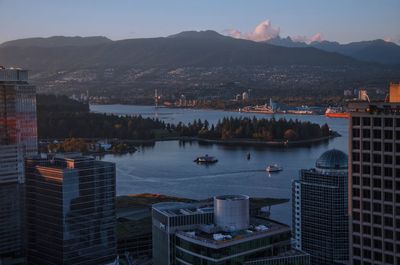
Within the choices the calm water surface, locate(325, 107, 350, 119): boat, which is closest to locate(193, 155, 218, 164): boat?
the calm water surface

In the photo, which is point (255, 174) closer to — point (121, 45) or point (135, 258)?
point (135, 258)

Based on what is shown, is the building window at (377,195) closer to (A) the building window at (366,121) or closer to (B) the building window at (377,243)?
(B) the building window at (377,243)

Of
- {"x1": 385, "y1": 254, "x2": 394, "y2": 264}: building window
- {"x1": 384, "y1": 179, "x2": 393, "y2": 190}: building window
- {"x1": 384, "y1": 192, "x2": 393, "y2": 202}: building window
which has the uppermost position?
{"x1": 384, "y1": 179, "x2": 393, "y2": 190}: building window

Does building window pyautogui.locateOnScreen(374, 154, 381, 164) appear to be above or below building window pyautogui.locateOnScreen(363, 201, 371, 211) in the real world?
above

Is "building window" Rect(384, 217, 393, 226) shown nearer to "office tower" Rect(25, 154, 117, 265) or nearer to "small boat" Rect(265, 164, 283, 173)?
"office tower" Rect(25, 154, 117, 265)

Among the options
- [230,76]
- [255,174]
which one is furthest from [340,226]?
[230,76]
